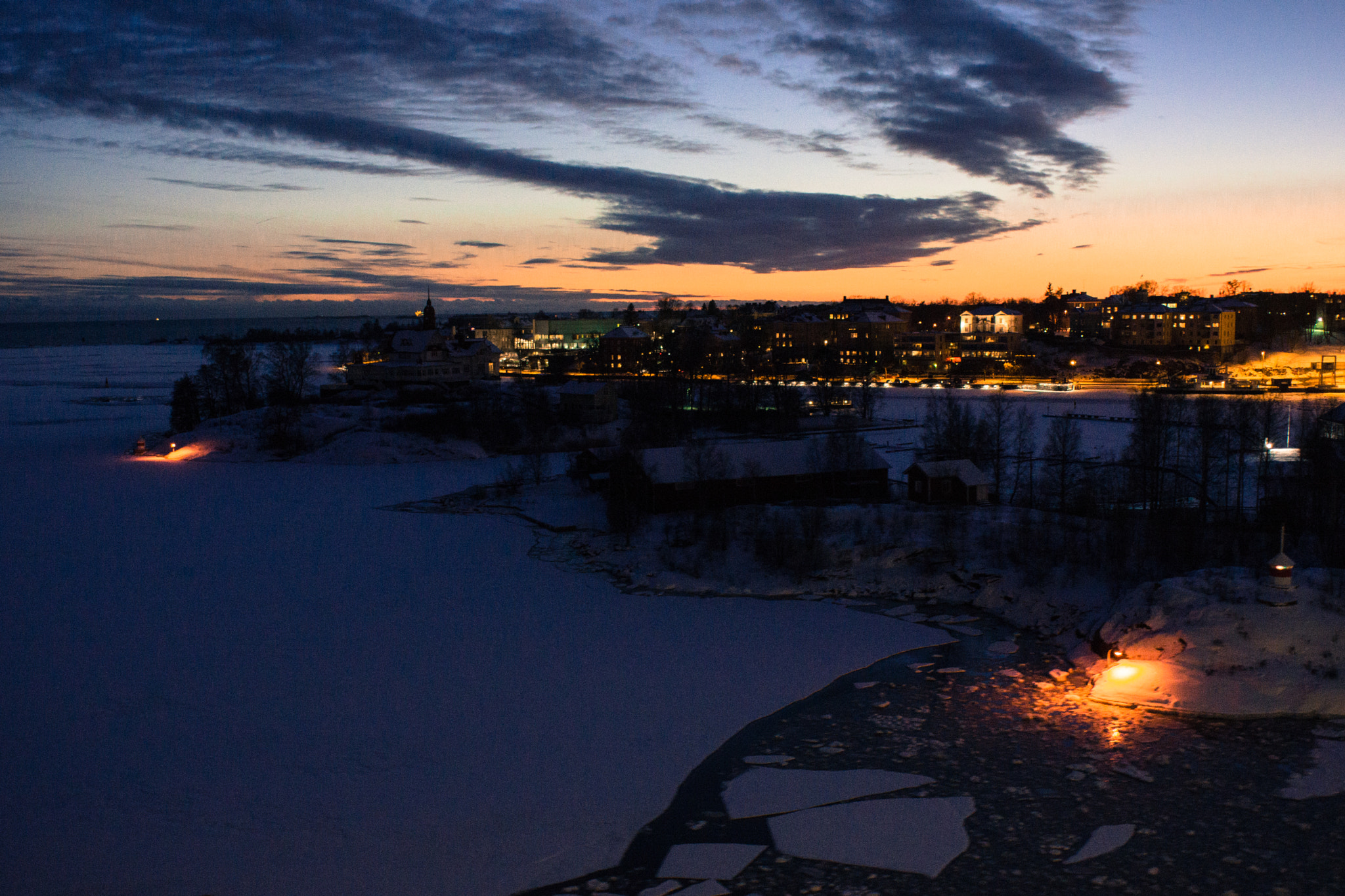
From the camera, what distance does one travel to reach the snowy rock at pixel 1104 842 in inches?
385

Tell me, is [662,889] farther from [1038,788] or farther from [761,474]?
[761,474]

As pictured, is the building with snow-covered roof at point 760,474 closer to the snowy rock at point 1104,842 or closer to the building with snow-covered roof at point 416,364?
the snowy rock at point 1104,842

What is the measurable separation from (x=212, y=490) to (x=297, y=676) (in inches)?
862

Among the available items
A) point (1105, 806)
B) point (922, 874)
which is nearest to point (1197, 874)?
point (1105, 806)

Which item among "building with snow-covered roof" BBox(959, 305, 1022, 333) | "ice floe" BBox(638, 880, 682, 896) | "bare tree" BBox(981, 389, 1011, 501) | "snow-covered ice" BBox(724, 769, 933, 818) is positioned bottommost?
"ice floe" BBox(638, 880, 682, 896)

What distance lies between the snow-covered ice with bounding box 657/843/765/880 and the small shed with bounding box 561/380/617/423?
3950 cm

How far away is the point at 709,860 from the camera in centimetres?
992

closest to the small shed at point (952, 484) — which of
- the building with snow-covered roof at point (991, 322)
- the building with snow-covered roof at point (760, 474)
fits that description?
the building with snow-covered roof at point (760, 474)

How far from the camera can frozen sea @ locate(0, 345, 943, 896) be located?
1004 centimetres

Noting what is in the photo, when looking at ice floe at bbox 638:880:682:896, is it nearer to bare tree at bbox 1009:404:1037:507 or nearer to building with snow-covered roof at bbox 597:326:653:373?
bare tree at bbox 1009:404:1037:507

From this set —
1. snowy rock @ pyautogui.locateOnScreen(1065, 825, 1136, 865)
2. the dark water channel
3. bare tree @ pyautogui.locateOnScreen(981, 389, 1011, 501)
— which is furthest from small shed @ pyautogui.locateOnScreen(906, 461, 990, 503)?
snowy rock @ pyautogui.locateOnScreen(1065, 825, 1136, 865)

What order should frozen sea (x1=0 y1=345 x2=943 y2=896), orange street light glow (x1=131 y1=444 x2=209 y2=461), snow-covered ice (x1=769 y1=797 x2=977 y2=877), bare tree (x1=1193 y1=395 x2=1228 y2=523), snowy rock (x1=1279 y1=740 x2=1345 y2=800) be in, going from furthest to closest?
orange street light glow (x1=131 y1=444 x2=209 y2=461) → bare tree (x1=1193 y1=395 x2=1228 y2=523) → snowy rock (x1=1279 y1=740 x2=1345 y2=800) → frozen sea (x1=0 y1=345 x2=943 y2=896) → snow-covered ice (x1=769 y1=797 x2=977 y2=877)

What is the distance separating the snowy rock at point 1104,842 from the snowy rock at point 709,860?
343 cm

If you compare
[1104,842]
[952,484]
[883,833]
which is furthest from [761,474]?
[1104,842]
